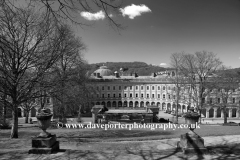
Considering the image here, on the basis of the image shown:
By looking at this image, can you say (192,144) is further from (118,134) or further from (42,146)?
(118,134)

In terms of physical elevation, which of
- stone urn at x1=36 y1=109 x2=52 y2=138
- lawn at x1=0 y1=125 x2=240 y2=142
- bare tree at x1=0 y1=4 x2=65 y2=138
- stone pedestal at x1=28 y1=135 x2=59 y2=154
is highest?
bare tree at x1=0 y1=4 x2=65 y2=138

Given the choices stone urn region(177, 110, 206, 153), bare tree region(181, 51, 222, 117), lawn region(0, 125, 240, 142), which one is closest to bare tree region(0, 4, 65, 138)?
lawn region(0, 125, 240, 142)

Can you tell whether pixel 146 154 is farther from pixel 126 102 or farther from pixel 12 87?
pixel 126 102

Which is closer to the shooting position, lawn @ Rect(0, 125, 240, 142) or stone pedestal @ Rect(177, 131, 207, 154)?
stone pedestal @ Rect(177, 131, 207, 154)

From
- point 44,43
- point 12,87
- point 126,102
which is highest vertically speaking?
point 44,43

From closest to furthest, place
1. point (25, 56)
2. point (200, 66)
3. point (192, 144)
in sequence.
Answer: point (192, 144), point (25, 56), point (200, 66)

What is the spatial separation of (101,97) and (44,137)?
54.7 metres

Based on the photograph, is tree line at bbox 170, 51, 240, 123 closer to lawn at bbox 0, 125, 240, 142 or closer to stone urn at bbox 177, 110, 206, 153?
lawn at bbox 0, 125, 240, 142

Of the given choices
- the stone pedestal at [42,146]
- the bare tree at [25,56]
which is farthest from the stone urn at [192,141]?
the bare tree at [25,56]

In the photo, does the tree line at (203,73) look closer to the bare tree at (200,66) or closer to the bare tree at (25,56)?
the bare tree at (200,66)

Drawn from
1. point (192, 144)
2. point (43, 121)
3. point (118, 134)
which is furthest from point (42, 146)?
point (118, 134)

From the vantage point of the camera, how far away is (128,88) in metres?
61.8

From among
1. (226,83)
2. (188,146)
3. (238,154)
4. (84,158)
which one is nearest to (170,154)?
(188,146)

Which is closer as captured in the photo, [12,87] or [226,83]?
[12,87]
